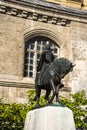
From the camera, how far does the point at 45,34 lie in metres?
22.3

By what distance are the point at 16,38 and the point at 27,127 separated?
30.8 ft

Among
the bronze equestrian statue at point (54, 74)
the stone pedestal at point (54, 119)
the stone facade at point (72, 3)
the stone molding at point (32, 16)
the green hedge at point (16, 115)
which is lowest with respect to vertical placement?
the green hedge at point (16, 115)

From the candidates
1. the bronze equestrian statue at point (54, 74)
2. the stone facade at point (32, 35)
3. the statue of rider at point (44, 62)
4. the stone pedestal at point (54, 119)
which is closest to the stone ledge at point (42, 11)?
the stone facade at point (32, 35)

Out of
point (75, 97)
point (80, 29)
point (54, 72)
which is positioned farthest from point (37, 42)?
point (54, 72)

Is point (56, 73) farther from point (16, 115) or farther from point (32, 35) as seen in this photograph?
point (32, 35)

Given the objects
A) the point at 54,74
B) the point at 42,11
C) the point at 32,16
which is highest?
the point at 42,11


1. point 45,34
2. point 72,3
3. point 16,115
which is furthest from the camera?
point 72,3

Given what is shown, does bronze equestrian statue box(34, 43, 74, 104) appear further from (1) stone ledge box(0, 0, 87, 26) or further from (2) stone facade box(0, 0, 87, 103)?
(1) stone ledge box(0, 0, 87, 26)

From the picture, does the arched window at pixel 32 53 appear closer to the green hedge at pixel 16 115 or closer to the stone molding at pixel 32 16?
the stone molding at pixel 32 16

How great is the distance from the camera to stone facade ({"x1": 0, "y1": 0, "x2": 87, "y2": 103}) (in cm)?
2058

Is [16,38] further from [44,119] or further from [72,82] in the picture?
[44,119]

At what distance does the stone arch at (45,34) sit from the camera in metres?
21.7

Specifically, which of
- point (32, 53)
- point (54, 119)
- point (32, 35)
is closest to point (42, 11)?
point (32, 35)

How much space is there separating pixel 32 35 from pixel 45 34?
85 centimetres
